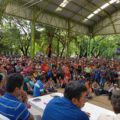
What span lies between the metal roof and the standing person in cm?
1445

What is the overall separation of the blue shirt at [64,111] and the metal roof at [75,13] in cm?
1446

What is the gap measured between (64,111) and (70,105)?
71 mm

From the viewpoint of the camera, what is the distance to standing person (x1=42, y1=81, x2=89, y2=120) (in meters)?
1.92

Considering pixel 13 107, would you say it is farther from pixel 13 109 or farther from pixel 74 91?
pixel 74 91

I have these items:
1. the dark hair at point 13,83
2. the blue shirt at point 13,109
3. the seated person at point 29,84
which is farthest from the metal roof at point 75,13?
the blue shirt at point 13,109

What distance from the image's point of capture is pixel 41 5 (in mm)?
17188

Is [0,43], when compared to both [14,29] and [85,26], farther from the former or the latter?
[85,26]

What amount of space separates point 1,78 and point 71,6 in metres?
16.3

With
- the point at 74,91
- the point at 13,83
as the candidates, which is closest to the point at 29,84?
the point at 13,83

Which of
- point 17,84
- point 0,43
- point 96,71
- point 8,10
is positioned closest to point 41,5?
point 8,10

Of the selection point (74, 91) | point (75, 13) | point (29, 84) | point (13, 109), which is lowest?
point (29, 84)

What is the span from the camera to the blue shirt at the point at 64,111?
1.92 meters

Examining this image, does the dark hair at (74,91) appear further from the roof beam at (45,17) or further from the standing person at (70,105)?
the roof beam at (45,17)

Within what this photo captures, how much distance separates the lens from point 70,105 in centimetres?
196
